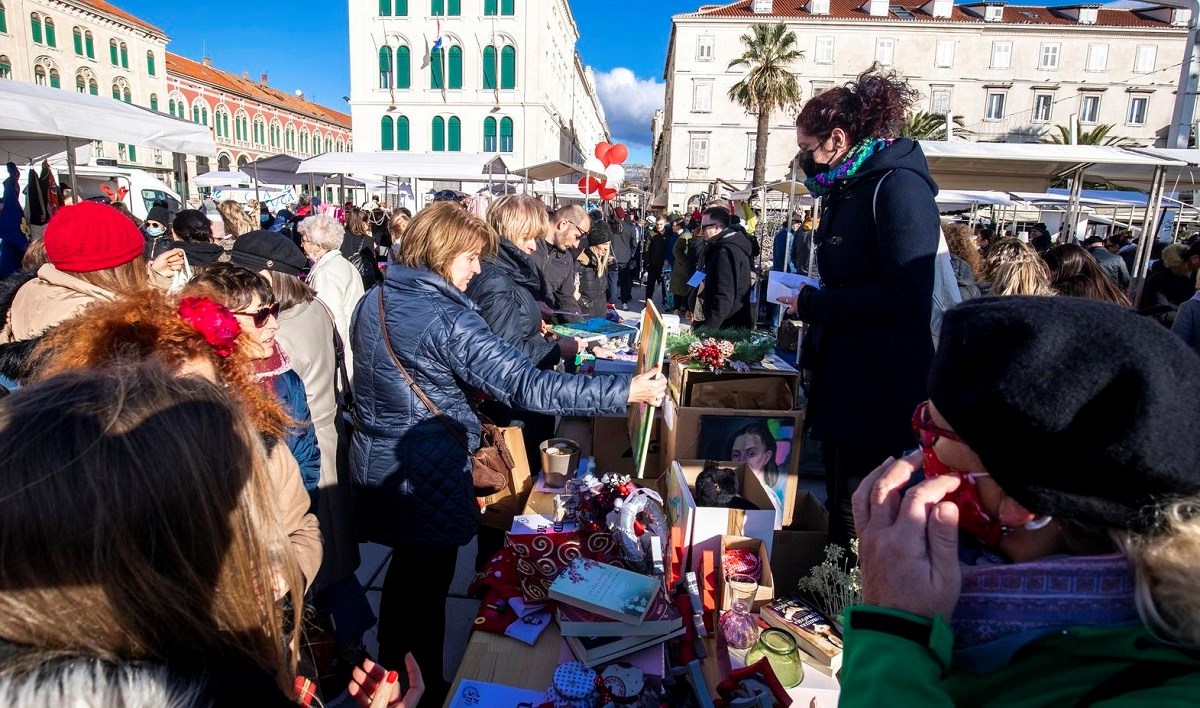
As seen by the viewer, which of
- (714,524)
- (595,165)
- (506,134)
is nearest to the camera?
(714,524)

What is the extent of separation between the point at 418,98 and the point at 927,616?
43.4m

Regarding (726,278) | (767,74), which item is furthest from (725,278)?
(767,74)

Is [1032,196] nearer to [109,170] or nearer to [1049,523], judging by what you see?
[1049,523]

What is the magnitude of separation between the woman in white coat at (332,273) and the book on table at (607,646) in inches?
124

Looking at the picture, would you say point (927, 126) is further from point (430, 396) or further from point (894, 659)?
point (894, 659)

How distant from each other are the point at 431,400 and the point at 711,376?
60.4 inches

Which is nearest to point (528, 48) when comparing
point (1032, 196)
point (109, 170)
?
point (109, 170)

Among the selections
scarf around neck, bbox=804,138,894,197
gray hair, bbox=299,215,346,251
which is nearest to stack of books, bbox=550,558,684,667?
scarf around neck, bbox=804,138,894,197

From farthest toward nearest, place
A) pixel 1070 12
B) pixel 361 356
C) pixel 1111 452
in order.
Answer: pixel 1070 12 < pixel 361 356 < pixel 1111 452

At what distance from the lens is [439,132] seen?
40250 millimetres

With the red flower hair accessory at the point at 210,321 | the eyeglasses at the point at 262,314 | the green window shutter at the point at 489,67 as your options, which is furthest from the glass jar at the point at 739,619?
the green window shutter at the point at 489,67

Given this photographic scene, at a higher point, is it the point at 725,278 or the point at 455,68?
the point at 455,68

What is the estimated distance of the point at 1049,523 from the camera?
3.07 feet

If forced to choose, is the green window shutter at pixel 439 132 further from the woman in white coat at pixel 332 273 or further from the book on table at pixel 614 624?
the book on table at pixel 614 624
